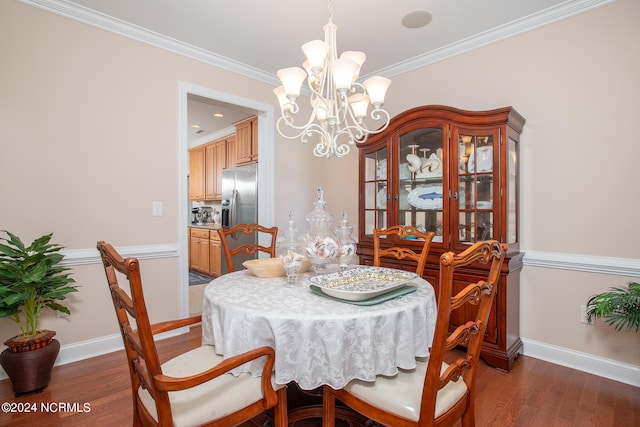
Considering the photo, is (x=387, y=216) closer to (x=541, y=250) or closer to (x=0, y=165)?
(x=541, y=250)

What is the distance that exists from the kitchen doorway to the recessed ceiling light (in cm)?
166

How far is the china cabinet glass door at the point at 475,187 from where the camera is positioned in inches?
91.6

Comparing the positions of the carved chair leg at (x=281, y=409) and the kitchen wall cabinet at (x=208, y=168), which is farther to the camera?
the kitchen wall cabinet at (x=208, y=168)

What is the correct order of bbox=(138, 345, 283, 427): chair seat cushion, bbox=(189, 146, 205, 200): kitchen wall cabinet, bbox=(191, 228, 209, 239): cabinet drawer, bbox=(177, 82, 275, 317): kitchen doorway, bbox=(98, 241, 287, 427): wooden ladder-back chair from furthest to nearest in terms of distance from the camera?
bbox=(189, 146, 205, 200): kitchen wall cabinet, bbox=(191, 228, 209, 239): cabinet drawer, bbox=(177, 82, 275, 317): kitchen doorway, bbox=(138, 345, 283, 427): chair seat cushion, bbox=(98, 241, 287, 427): wooden ladder-back chair

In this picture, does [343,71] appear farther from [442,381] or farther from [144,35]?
[144,35]

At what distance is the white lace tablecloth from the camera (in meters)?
1.16

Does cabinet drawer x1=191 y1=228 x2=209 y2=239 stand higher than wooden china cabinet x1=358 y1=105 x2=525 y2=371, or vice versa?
wooden china cabinet x1=358 y1=105 x2=525 y2=371

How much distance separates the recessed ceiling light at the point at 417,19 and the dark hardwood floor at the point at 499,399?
2.67m

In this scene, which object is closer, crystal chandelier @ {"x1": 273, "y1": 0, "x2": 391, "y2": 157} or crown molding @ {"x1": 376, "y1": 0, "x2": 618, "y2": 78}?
crystal chandelier @ {"x1": 273, "y1": 0, "x2": 391, "y2": 157}

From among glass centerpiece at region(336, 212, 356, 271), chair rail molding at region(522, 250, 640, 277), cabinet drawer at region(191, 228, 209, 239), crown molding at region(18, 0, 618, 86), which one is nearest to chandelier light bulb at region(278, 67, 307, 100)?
glass centerpiece at region(336, 212, 356, 271)

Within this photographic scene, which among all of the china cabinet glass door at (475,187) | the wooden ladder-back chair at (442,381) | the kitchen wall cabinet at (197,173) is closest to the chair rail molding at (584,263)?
the china cabinet glass door at (475,187)

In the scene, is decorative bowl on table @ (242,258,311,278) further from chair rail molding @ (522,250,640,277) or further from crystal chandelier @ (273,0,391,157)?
chair rail molding @ (522,250,640,277)

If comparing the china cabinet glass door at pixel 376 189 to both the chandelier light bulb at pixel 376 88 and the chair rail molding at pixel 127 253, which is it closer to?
the chandelier light bulb at pixel 376 88

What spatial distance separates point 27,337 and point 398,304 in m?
2.36
